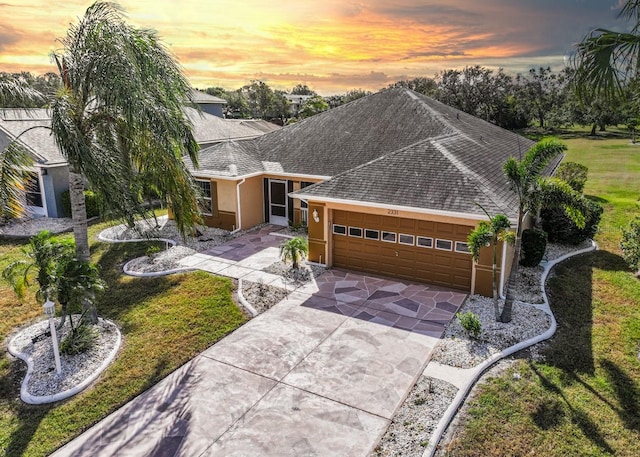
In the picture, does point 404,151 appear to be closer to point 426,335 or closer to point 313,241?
point 313,241

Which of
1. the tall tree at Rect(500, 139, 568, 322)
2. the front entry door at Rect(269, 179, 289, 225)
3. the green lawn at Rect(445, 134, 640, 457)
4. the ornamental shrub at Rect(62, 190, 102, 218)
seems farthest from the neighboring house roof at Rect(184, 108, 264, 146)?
the green lawn at Rect(445, 134, 640, 457)

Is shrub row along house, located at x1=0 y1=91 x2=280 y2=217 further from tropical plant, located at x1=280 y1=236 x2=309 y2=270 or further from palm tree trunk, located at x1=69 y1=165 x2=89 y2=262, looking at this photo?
palm tree trunk, located at x1=69 y1=165 x2=89 y2=262

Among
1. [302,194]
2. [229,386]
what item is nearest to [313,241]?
[302,194]

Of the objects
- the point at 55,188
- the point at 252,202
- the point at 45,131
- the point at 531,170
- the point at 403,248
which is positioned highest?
the point at 45,131

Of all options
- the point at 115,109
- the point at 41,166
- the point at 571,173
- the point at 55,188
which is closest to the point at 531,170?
the point at 115,109

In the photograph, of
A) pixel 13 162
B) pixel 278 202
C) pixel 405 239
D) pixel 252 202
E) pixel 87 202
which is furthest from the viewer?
pixel 87 202

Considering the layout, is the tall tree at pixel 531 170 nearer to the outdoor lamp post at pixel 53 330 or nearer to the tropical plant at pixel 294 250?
the tropical plant at pixel 294 250

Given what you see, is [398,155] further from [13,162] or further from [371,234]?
[13,162]
